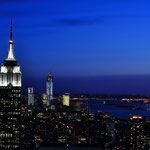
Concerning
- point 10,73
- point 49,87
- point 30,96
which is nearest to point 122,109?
point 49,87

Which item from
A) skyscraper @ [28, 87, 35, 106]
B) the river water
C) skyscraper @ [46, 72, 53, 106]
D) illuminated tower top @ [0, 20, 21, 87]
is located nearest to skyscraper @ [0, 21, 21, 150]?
illuminated tower top @ [0, 20, 21, 87]

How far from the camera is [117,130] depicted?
1526 inches

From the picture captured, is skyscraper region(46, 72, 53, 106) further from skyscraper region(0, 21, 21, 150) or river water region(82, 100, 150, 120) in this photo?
skyscraper region(0, 21, 21, 150)

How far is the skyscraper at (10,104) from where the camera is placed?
18422 millimetres

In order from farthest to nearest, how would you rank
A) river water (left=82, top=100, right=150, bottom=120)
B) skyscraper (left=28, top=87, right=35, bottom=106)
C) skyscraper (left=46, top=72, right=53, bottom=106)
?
river water (left=82, top=100, right=150, bottom=120)
skyscraper (left=46, top=72, right=53, bottom=106)
skyscraper (left=28, top=87, right=35, bottom=106)

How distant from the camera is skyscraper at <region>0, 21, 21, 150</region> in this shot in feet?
60.4

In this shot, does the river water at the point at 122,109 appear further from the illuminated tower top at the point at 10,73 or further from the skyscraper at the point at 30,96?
the illuminated tower top at the point at 10,73

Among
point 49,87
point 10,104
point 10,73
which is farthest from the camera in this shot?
point 49,87

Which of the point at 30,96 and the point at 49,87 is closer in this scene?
the point at 30,96

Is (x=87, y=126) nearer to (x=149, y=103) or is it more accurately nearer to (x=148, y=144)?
(x=148, y=144)

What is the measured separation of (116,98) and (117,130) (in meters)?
78.0

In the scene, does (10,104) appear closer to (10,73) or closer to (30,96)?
(10,73)

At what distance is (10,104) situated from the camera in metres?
18.4

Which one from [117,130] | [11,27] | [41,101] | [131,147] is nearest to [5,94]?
[11,27]
